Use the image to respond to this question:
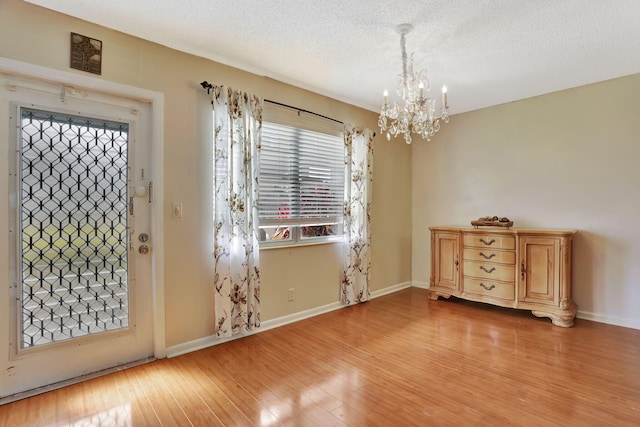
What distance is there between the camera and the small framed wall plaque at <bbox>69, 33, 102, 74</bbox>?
2127 mm

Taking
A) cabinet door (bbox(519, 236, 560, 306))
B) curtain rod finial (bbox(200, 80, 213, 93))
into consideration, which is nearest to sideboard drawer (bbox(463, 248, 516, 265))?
cabinet door (bbox(519, 236, 560, 306))

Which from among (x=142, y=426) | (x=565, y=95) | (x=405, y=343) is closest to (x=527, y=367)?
(x=405, y=343)

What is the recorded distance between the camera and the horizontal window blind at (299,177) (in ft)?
10.4

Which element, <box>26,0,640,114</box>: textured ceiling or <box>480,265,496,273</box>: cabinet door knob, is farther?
<box>480,265,496,273</box>: cabinet door knob

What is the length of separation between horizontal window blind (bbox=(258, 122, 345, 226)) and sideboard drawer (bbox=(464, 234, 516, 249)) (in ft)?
5.29

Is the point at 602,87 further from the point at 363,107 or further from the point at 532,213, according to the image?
the point at 363,107

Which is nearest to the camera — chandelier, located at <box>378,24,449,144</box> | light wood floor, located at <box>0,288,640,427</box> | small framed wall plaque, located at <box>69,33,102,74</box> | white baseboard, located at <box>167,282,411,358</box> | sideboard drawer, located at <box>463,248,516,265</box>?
light wood floor, located at <box>0,288,640,427</box>

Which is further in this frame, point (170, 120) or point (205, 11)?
point (170, 120)

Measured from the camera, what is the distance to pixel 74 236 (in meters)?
2.16

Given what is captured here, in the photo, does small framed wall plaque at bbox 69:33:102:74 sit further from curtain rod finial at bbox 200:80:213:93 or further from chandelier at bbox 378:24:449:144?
chandelier at bbox 378:24:449:144

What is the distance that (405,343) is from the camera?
110 inches

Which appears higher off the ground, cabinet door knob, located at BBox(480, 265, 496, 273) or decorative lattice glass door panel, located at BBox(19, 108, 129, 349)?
decorative lattice glass door panel, located at BBox(19, 108, 129, 349)

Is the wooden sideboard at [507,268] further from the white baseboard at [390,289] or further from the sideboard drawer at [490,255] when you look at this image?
the white baseboard at [390,289]

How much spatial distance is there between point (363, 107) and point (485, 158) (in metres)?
1.76
